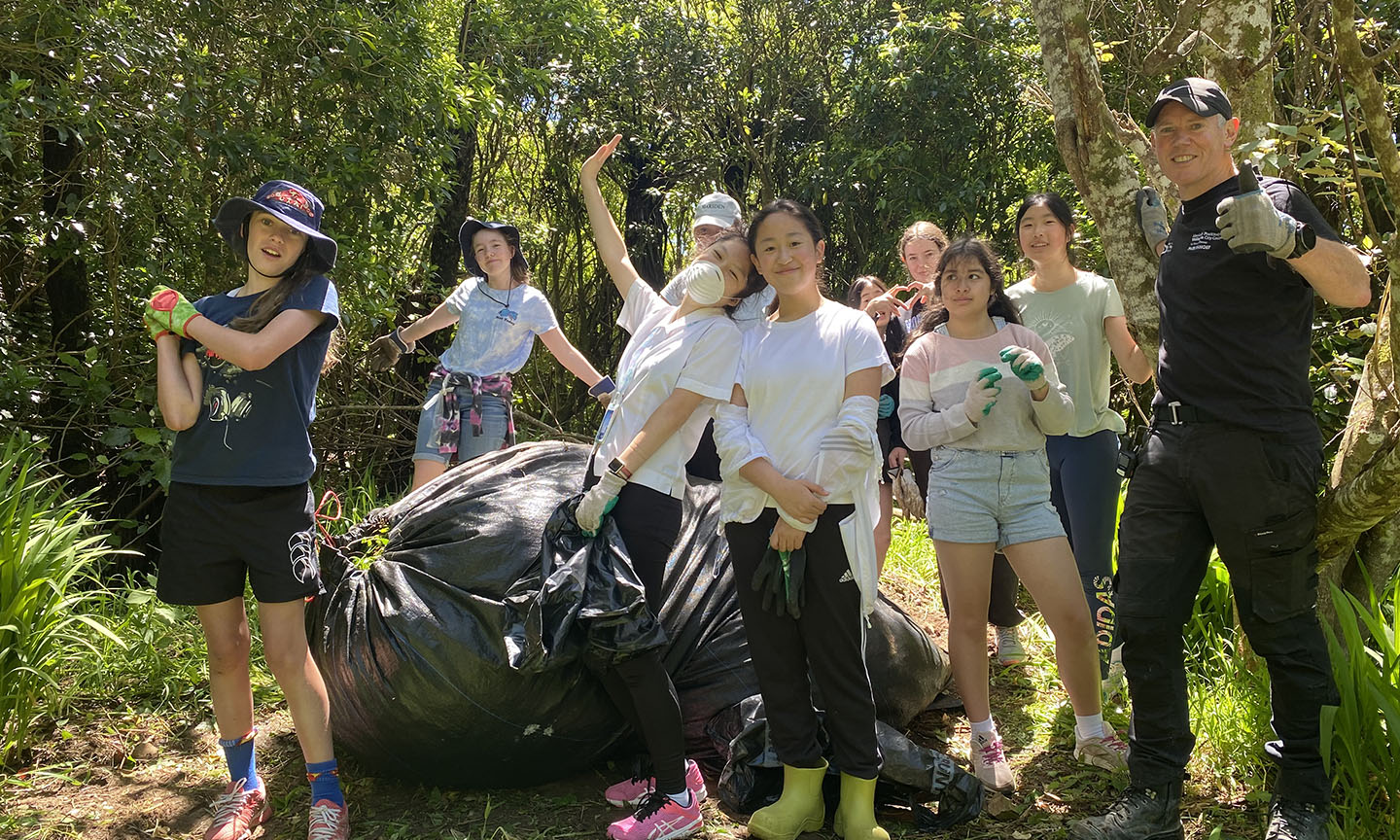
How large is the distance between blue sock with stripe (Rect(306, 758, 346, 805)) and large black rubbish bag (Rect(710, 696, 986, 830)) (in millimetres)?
1037

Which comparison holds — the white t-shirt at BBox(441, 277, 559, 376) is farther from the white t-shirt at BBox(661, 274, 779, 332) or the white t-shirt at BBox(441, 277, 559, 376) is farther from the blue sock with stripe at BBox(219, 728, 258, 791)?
the blue sock with stripe at BBox(219, 728, 258, 791)

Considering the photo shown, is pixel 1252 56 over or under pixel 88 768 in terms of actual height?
over

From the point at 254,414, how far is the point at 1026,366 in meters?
2.07

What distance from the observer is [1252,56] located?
109 inches

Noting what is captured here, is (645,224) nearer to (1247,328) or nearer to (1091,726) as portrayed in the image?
(1091,726)

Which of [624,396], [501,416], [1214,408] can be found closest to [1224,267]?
[1214,408]

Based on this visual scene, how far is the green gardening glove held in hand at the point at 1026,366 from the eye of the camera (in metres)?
2.78

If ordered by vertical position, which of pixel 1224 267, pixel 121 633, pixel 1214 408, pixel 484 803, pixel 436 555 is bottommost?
pixel 484 803

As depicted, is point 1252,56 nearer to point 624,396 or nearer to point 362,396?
point 624,396

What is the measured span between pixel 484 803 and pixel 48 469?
3.15 meters

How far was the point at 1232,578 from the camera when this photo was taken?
93.6 inches

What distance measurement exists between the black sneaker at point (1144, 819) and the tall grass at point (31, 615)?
308cm

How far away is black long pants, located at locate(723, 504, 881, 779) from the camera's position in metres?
2.54

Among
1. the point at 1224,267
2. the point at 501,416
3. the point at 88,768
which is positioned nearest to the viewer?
the point at 1224,267
